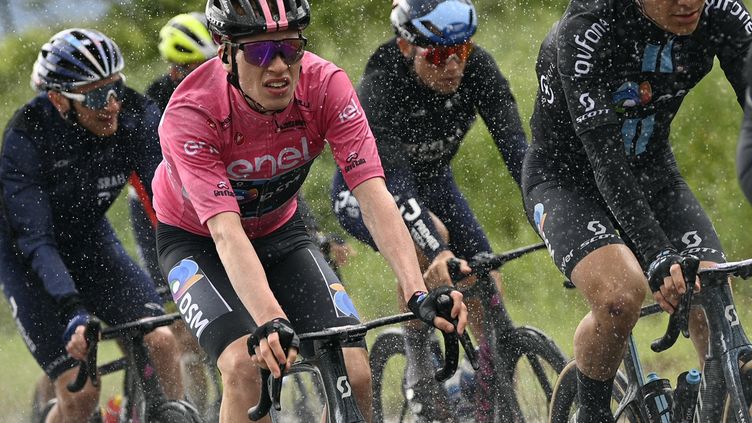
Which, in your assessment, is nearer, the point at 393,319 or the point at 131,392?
the point at 393,319

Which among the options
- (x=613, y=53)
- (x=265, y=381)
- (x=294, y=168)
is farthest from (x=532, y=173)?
(x=265, y=381)

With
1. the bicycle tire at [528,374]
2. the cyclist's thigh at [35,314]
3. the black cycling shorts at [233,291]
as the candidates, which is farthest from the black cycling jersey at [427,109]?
the cyclist's thigh at [35,314]

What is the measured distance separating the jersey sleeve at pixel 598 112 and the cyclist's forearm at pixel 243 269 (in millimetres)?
1270

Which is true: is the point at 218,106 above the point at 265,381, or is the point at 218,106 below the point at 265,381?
above

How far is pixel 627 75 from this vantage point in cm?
468

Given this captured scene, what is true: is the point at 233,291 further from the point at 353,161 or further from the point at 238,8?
the point at 238,8

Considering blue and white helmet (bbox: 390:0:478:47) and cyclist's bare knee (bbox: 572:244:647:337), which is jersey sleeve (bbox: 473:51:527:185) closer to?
blue and white helmet (bbox: 390:0:478:47)

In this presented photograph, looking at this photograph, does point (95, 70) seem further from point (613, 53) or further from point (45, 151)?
point (613, 53)

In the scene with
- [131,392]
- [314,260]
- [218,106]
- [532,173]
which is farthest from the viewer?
[131,392]

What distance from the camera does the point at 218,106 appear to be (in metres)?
4.43

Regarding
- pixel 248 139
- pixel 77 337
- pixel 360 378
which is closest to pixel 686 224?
pixel 360 378

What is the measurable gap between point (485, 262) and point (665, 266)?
1780 millimetres

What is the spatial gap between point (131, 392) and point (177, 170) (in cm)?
203

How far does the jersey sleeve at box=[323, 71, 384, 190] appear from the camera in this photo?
4.49 meters
